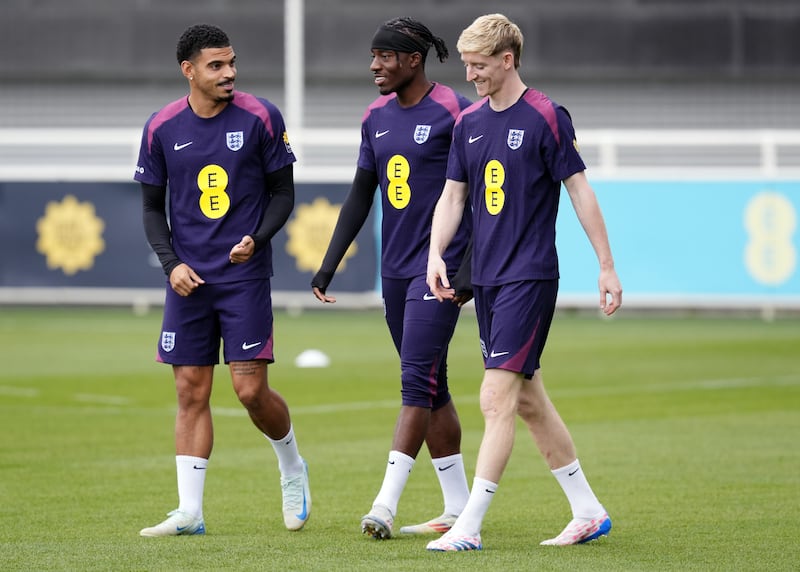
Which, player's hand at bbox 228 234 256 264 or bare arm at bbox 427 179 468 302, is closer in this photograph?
bare arm at bbox 427 179 468 302

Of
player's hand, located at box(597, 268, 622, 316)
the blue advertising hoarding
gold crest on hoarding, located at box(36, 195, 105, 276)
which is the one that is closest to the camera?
player's hand, located at box(597, 268, 622, 316)

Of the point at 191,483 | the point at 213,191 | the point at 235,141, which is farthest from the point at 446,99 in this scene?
the point at 191,483

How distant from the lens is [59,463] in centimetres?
1028

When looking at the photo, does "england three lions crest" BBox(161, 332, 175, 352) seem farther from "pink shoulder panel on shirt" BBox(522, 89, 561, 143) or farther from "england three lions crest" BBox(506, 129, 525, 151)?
"pink shoulder panel on shirt" BBox(522, 89, 561, 143)

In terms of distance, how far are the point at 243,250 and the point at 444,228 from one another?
941mm

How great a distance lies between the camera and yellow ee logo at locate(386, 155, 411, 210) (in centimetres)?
790

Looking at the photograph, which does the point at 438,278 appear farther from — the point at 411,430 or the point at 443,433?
the point at 443,433

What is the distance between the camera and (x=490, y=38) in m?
7.11

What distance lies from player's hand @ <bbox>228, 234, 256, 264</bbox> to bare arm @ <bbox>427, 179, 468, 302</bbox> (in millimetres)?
832

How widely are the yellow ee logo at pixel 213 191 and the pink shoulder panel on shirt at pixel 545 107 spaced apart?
4.89 ft

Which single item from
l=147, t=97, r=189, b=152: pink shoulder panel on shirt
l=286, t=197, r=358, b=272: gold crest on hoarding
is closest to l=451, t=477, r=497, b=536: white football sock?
l=147, t=97, r=189, b=152: pink shoulder panel on shirt

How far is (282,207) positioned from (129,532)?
5.44 ft

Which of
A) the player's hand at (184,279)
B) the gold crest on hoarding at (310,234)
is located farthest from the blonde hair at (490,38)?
the gold crest on hoarding at (310,234)

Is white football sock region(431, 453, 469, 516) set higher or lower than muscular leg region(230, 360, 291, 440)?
lower
